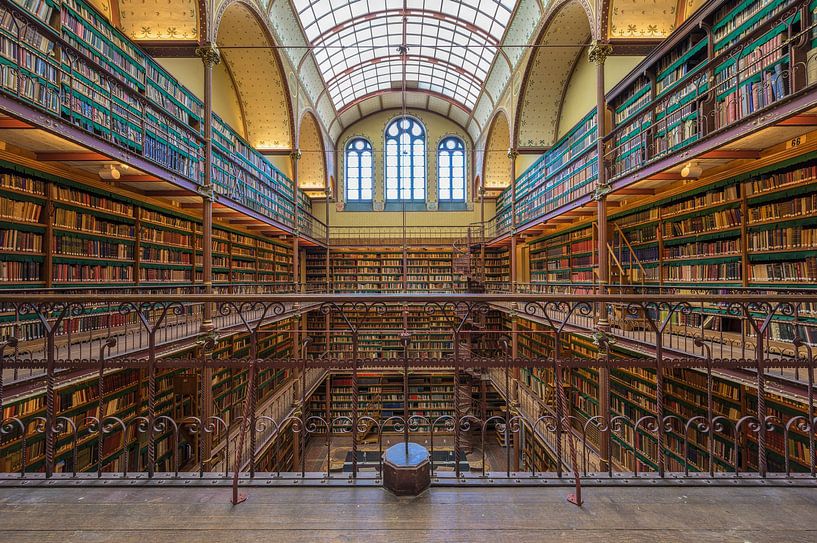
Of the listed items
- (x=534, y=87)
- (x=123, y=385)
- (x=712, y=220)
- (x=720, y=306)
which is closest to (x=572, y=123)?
(x=534, y=87)

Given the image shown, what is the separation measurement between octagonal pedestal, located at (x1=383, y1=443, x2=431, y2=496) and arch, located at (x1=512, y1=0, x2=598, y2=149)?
8.38m

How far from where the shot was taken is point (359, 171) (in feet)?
52.0

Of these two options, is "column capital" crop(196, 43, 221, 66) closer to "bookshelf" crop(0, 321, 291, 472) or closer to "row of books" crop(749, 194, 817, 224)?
"bookshelf" crop(0, 321, 291, 472)

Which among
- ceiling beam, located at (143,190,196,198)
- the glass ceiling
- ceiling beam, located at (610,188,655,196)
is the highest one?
the glass ceiling

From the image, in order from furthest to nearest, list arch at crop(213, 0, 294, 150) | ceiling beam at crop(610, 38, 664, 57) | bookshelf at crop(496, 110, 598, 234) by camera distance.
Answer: arch at crop(213, 0, 294, 150)
bookshelf at crop(496, 110, 598, 234)
ceiling beam at crop(610, 38, 664, 57)

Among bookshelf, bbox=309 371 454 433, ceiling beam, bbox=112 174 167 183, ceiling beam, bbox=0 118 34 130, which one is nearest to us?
ceiling beam, bbox=0 118 34 130

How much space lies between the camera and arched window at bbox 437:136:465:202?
15.8m

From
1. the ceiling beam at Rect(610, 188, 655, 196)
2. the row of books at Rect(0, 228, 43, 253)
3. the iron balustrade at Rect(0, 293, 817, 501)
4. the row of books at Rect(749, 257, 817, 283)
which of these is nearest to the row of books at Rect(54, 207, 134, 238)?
the row of books at Rect(0, 228, 43, 253)

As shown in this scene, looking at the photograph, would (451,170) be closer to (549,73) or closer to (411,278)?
(411,278)

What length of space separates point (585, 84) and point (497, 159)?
521cm

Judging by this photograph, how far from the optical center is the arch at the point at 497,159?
43.6ft

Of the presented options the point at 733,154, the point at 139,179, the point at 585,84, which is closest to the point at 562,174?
the point at 585,84

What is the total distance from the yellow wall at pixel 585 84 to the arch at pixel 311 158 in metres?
7.82

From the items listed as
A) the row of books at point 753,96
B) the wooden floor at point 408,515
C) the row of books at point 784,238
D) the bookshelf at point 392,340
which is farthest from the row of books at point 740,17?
the bookshelf at point 392,340
